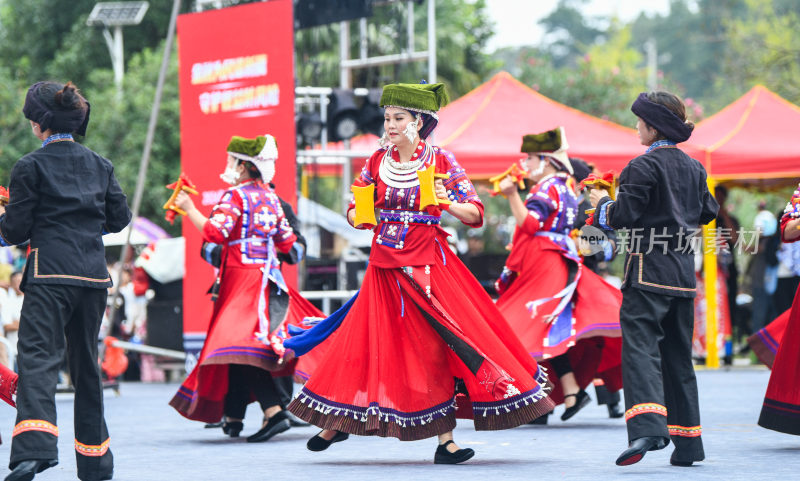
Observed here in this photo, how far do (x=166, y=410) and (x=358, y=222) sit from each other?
4.74 metres

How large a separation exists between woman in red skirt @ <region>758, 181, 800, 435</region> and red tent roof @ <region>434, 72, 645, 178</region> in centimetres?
709

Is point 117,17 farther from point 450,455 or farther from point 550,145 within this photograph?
point 450,455

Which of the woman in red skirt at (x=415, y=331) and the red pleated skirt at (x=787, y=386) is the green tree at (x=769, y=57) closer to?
the red pleated skirt at (x=787, y=386)

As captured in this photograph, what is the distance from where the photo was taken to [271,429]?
26.2 feet

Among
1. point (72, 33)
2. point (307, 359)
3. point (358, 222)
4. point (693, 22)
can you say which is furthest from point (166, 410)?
point (693, 22)

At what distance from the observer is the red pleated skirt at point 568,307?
27.7 feet

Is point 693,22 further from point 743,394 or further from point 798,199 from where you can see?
point 798,199

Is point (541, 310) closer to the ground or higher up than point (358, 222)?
closer to the ground

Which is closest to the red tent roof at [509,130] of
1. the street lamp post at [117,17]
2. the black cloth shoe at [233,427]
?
the black cloth shoe at [233,427]

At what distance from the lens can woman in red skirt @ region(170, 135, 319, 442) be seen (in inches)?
309

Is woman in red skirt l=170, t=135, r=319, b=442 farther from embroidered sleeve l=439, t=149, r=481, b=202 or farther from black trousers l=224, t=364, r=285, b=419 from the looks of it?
embroidered sleeve l=439, t=149, r=481, b=202

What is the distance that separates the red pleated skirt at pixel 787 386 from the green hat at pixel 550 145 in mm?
2400

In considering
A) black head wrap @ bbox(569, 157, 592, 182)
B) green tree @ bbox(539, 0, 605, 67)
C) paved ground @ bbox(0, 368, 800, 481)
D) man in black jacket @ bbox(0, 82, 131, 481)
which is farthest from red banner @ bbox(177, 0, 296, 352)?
green tree @ bbox(539, 0, 605, 67)

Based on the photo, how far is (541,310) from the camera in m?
8.57
